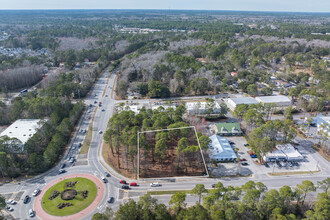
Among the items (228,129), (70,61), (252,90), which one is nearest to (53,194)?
(228,129)

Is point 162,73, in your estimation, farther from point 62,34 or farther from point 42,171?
point 62,34

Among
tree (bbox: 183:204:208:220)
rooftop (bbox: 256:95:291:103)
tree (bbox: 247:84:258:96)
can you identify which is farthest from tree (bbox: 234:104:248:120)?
tree (bbox: 183:204:208:220)

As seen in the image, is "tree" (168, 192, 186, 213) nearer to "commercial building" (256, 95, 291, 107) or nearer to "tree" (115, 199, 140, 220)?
"tree" (115, 199, 140, 220)

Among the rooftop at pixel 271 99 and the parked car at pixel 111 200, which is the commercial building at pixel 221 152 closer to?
the parked car at pixel 111 200

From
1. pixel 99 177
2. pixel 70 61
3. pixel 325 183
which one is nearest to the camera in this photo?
pixel 325 183

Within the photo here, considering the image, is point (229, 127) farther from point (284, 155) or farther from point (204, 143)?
point (204, 143)

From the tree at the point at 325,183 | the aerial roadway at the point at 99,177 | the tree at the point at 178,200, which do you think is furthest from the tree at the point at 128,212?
the tree at the point at 325,183
